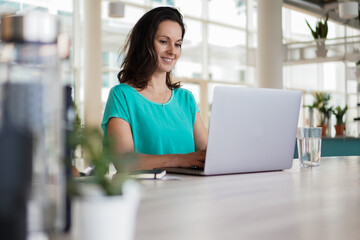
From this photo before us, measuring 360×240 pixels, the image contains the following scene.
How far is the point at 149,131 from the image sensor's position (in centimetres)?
213

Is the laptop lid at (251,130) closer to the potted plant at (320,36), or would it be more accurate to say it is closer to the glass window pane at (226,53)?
the potted plant at (320,36)

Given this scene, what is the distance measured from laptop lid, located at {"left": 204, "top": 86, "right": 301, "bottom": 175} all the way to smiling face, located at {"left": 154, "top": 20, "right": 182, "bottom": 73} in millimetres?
878

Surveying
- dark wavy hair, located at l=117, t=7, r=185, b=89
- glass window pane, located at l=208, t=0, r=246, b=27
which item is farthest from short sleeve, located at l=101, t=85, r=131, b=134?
glass window pane, located at l=208, t=0, r=246, b=27

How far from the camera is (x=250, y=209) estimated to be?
2.65 ft

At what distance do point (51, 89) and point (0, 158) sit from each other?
94 millimetres

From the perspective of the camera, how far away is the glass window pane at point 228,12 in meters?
9.70

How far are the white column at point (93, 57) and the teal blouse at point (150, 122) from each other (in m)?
5.09

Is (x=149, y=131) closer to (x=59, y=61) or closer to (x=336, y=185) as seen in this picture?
(x=336, y=185)

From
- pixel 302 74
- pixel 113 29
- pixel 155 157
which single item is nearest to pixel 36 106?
pixel 155 157

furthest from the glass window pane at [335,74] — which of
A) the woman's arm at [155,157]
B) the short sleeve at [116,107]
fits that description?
the woman's arm at [155,157]

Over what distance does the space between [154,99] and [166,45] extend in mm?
289

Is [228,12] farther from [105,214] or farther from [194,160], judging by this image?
[105,214]

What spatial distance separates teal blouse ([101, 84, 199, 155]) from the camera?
207 cm

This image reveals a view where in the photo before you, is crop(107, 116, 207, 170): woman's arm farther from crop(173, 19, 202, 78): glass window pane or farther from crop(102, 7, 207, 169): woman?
crop(173, 19, 202, 78): glass window pane
